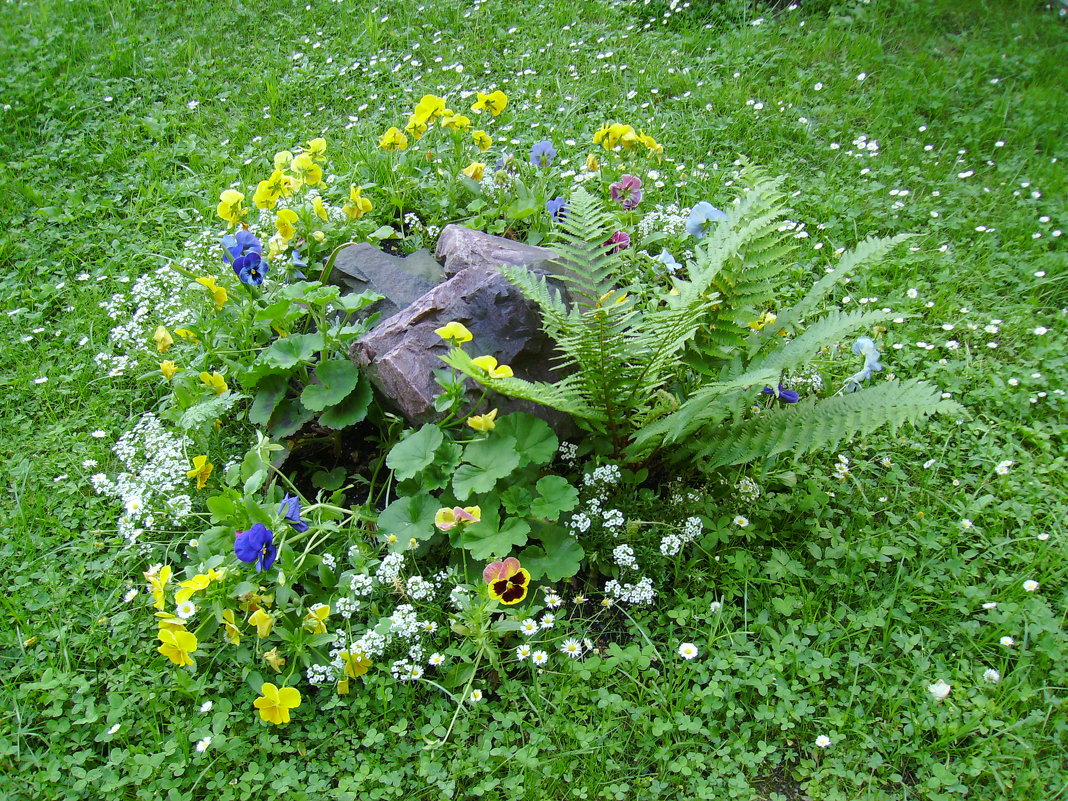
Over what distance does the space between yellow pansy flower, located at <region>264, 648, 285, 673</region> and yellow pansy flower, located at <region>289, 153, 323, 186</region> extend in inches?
71.9

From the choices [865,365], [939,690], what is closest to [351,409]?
[865,365]

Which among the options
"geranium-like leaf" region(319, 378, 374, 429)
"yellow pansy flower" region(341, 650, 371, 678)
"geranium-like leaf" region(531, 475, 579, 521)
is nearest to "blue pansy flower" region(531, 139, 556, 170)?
"geranium-like leaf" region(319, 378, 374, 429)

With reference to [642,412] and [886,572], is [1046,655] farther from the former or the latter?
[642,412]

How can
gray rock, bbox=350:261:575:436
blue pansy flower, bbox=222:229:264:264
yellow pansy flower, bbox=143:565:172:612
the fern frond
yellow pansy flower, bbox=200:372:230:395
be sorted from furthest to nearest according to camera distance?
blue pansy flower, bbox=222:229:264:264 < yellow pansy flower, bbox=200:372:230:395 < gray rock, bbox=350:261:575:436 < yellow pansy flower, bbox=143:565:172:612 < the fern frond

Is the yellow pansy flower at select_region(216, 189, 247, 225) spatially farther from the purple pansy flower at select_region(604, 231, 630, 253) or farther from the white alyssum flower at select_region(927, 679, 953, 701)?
the white alyssum flower at select_region(927, 679, 953, 701)

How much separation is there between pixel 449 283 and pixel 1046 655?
197 centimetres

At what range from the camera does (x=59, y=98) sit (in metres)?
5.03

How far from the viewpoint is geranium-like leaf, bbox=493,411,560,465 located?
239 centimetres

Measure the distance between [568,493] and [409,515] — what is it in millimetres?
468

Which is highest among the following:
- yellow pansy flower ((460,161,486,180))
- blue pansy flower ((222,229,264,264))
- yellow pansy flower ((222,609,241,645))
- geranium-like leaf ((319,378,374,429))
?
blue pansy flower ((222,229,264,264))

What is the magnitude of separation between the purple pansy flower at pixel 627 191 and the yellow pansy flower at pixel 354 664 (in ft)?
6.37

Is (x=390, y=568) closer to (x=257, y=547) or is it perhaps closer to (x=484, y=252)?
(x=257, y=547)

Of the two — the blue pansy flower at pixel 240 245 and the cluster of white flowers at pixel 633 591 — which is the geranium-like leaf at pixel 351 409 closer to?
the blue pansy flower at pixel 240 245

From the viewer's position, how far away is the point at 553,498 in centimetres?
234
